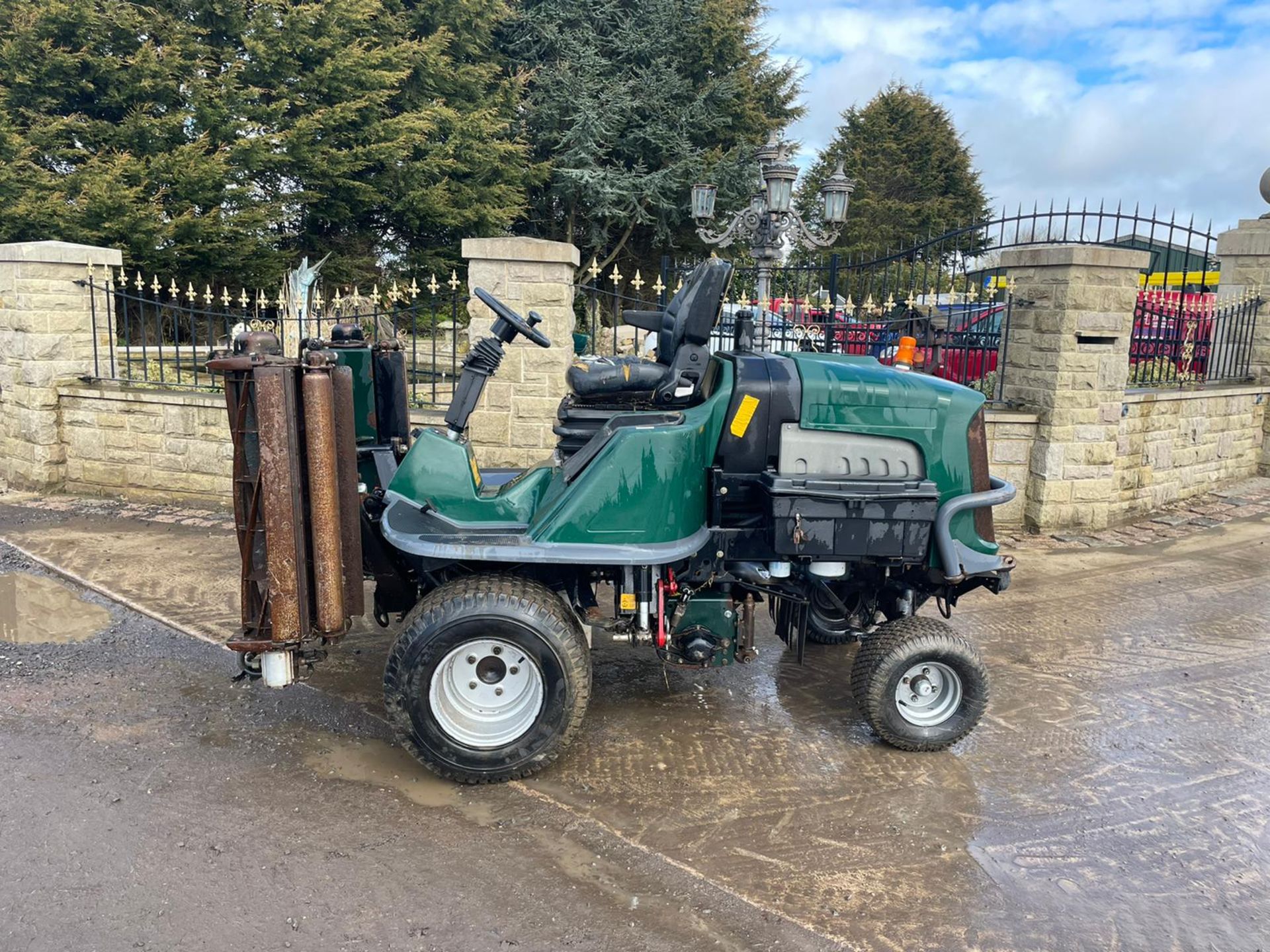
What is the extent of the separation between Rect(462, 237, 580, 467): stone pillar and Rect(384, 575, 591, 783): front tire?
376 centimetres

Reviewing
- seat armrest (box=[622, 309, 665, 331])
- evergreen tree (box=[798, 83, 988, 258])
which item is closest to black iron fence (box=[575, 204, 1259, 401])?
seat armrest (box=[622, 309, 665, 331])

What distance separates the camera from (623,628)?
152 inches

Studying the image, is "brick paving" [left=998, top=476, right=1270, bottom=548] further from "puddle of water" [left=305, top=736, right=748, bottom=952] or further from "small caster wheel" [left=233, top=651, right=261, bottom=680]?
"small caster wheel" [left=233, top=651, right=261, bottom=680]

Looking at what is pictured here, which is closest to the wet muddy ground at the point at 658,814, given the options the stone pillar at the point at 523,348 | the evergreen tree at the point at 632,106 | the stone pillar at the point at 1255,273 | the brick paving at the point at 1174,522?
the brick paving at the point at 1174,522

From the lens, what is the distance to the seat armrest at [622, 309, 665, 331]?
4.39 meters

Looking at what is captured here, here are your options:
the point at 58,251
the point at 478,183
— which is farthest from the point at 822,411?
the point at 478,183

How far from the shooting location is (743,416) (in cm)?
372

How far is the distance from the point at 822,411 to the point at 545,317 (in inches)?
156

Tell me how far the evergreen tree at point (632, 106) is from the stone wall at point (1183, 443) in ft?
47.2

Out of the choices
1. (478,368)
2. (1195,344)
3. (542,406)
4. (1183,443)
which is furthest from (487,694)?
(1195,344)

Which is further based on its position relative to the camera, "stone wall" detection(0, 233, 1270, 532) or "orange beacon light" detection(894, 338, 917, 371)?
"stone wall" detection(0, 233, 1270, 532)

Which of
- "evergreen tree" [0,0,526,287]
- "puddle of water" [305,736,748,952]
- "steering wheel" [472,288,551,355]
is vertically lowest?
"puddle of water" [305,736,748,952]

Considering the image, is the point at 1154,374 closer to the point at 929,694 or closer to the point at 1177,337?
the point at 1177,337

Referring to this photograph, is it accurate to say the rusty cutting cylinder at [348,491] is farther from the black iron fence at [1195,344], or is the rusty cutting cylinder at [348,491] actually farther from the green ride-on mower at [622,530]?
the black iron fence at [1195,344]
